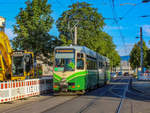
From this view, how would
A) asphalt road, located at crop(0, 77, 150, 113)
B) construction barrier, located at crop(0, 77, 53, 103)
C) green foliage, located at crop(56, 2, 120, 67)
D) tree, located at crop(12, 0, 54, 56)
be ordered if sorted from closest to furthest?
asphalt road, located at crop(0, 77, 150, 113) → construction barrier, located at crop(0, 77, 53, 103) → tree, located at crop(12, 0, 54, 56) → green foliage, located at crop(56, 2, 120, 67)

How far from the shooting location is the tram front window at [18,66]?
73.1 feet

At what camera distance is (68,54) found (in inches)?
725

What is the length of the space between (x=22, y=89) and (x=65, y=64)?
321cm

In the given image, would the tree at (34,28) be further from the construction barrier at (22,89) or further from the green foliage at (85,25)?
the construction barrier at (22,89)

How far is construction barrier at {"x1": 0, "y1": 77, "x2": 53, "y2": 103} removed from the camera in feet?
48.7

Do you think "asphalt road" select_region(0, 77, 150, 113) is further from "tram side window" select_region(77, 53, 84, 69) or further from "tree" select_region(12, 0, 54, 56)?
"tree" select_region(12, 0, 54, 56)

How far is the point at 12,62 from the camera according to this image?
22078 millimetres

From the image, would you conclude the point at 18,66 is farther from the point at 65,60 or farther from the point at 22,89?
the point at 22,89

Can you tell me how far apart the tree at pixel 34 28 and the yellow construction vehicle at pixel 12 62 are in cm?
1219

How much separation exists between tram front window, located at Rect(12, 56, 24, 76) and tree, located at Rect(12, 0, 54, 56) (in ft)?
40.3

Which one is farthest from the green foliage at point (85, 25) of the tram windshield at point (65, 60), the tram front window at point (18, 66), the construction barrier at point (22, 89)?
the tram windshield at point (65, 60)

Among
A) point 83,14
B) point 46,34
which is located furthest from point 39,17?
point 83,14

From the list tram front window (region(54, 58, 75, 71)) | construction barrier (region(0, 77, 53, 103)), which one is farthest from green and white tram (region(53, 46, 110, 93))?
construction barrier (region(0, 77, 53, 103))

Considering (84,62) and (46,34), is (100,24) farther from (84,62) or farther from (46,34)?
(84,62)
